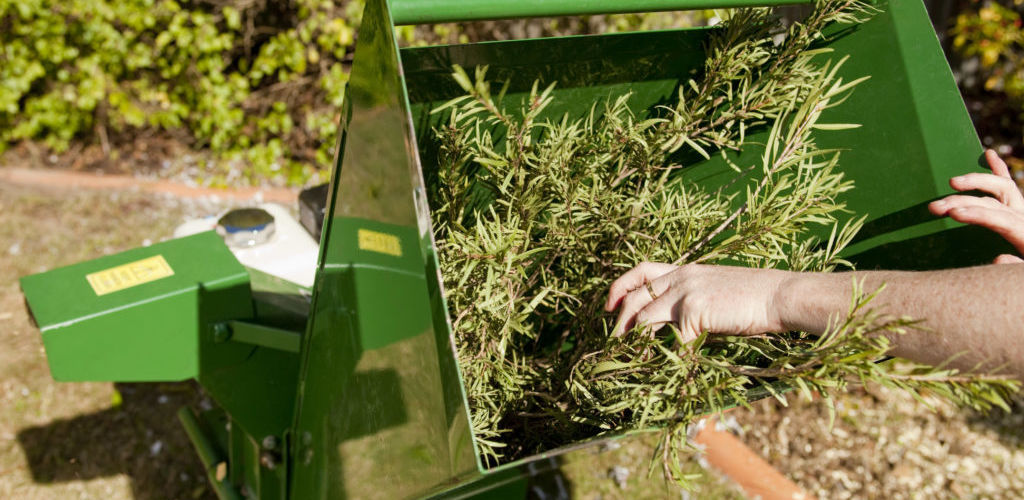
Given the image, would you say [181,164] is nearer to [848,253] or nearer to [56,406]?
[56,406]

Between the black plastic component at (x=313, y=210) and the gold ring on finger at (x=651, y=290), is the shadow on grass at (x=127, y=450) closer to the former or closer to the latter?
the black plastic component at (x=313, y=210)

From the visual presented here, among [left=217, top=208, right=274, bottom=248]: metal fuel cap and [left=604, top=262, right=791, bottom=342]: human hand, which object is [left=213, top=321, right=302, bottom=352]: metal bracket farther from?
[left=604, top=262, right=791, bottom=342]: human hand

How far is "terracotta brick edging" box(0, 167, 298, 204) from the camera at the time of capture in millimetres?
4926

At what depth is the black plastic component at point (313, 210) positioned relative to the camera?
91.8 inches

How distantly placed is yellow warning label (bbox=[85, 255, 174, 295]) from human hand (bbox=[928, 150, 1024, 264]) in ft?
5.49

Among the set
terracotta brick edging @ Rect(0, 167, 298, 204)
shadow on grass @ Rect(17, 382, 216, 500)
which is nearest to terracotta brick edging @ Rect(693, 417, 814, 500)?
shadow on grass @ Rect(17, 382, 216, 500)

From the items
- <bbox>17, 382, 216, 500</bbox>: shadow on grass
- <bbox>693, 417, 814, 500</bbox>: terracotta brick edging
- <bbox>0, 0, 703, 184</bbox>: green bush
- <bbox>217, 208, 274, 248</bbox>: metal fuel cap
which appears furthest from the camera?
<bbox>0, 0, 703, 184</bbox>: green bush

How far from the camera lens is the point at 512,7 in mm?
1148

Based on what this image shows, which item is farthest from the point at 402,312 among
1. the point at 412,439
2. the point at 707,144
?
the point at 707,144

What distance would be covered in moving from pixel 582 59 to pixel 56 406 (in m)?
3.12

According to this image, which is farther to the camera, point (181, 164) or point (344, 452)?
point (181, 164)

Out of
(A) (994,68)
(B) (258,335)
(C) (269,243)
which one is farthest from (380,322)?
(A) (994,68)

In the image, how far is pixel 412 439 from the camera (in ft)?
3.78

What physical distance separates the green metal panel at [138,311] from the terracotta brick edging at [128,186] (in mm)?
3118
